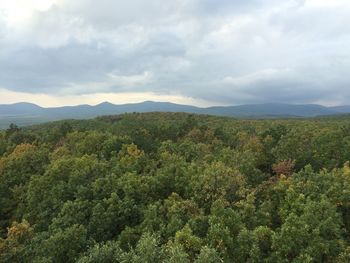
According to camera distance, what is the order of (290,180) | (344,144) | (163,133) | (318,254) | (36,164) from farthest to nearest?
1. (163,133)
2. (36,164)
3. (344,144)
4. (290,180)
5. (318,254)

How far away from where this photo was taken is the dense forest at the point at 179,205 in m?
33.9

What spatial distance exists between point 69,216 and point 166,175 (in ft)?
47.7

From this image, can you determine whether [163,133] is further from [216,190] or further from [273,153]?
[216,190]

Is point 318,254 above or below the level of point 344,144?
below

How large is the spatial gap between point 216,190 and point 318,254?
15.6 m

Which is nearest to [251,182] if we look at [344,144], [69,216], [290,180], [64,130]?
[290,180]

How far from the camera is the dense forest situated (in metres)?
33.9

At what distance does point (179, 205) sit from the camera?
140 ft

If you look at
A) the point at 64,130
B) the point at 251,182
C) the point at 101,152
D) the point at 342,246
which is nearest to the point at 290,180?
the point at 251,182

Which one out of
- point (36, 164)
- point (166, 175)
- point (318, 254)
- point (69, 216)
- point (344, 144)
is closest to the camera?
point (318, 254)

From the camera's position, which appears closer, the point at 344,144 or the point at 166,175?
the point at 166,175

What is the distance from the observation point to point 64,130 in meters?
98.4

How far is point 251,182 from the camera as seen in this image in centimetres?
5388

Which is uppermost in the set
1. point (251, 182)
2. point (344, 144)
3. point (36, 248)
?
point (344, 144)
